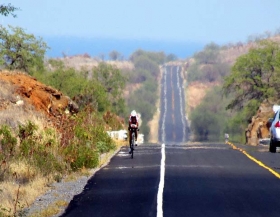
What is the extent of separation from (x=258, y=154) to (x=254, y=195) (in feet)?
46.8

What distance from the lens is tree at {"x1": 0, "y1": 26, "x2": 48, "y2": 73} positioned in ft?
209

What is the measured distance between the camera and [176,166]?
85.2 feet

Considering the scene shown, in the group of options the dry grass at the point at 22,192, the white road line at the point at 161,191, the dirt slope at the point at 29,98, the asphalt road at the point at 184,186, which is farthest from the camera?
the dirt slope at the point at 29,98

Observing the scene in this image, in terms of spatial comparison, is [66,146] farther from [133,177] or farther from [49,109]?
[49,109]

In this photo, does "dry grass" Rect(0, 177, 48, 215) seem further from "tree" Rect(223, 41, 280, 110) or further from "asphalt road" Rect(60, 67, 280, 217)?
"tree" Rect(223, 41, 280, 110)

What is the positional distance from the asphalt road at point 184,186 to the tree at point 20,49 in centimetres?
3279

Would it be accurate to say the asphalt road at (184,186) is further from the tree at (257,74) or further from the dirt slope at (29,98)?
the tree at (257,74)

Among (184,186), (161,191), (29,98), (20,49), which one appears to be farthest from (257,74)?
(161,191)

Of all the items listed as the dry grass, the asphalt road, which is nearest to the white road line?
the asphalt road

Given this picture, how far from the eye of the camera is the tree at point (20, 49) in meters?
63.7

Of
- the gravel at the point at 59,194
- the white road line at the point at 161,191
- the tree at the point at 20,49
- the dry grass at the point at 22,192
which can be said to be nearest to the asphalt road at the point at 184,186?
the white road line at the point at 161,191

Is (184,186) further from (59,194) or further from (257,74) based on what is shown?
(257,74)

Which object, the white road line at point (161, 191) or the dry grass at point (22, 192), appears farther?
the dry grass at point (22, 192)

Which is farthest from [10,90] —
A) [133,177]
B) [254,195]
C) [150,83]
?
[150,83]
